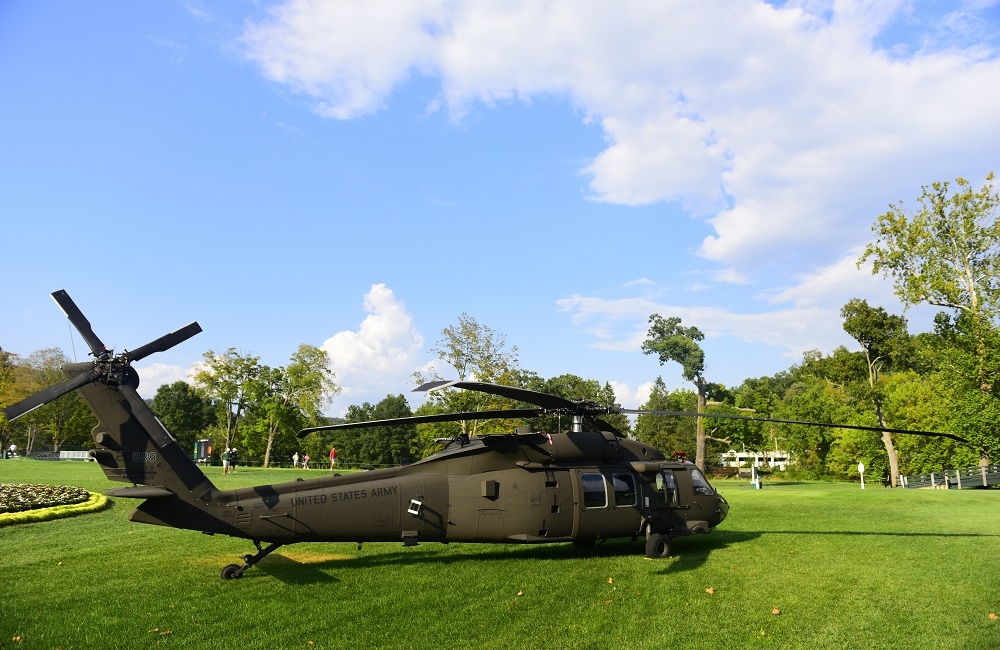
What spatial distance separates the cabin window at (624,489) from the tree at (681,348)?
144 feet

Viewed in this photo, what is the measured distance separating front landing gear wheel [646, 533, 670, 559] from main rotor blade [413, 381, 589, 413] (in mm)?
3575

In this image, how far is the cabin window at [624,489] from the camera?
1479 centimetres

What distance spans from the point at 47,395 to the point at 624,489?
1170 cm

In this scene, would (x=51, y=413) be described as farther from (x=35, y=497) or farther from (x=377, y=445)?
(x=35, y=497)

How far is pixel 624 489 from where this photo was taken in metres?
14.9

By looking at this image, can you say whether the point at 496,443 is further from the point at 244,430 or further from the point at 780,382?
the point at 780,382

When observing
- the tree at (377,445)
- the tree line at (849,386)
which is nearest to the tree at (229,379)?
the tree line at (849,386)

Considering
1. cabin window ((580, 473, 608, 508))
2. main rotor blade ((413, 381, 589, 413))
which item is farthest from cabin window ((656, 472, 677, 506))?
main rotor blade ((413, 381, 589, 413))

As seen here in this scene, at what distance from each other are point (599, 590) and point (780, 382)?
16598 cm

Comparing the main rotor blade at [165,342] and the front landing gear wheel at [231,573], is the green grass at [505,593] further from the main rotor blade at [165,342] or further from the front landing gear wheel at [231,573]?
the main rotor blade at [165,342]

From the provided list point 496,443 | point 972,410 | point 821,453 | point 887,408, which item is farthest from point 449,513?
point 821,453

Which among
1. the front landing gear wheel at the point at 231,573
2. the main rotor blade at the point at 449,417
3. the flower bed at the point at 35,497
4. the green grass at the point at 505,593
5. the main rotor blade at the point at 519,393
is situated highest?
the main rotor blade at the point at 519,393

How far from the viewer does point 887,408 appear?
57094 millimetres

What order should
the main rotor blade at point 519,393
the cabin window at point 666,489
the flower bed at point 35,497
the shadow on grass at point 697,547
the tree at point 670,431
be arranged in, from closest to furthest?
the main rotor blade at point 519,393
the shadow on grass at point 697,547
the cabin window at point 666,489
the flower bed at point 35,497
the tree at point 670,431
